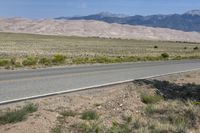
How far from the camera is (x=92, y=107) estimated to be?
34.7 ft

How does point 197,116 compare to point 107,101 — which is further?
point 107,101

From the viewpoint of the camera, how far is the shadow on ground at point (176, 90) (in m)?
13.2

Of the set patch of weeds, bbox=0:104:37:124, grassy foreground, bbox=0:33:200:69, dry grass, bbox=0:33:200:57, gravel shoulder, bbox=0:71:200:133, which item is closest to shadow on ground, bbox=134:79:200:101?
gravel shoulder, bbox=0:71:200:133

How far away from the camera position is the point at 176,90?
579 inches

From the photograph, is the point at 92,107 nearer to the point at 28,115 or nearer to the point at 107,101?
the point at 107,101

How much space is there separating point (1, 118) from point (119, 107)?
11.3 feet

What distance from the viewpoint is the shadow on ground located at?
13.2 m

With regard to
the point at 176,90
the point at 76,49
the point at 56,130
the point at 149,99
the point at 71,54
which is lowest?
the point at 76,49

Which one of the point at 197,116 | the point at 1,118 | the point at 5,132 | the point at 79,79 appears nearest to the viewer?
the point at 5,132

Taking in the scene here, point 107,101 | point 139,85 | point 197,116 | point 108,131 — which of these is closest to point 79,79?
point 139,85

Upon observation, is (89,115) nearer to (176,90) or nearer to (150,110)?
(150,110)

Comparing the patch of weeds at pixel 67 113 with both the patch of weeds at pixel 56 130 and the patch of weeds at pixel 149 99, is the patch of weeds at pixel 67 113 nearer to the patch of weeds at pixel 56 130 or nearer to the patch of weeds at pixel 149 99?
the patch of weeds at pixel 56 130

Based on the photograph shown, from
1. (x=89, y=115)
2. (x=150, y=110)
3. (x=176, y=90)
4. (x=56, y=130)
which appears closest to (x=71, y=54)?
(x=176, y=90)

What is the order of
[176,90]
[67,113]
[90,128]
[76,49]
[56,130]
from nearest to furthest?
[56,130] < [90,128] < [67,113] < [176,90] < [76,49]
